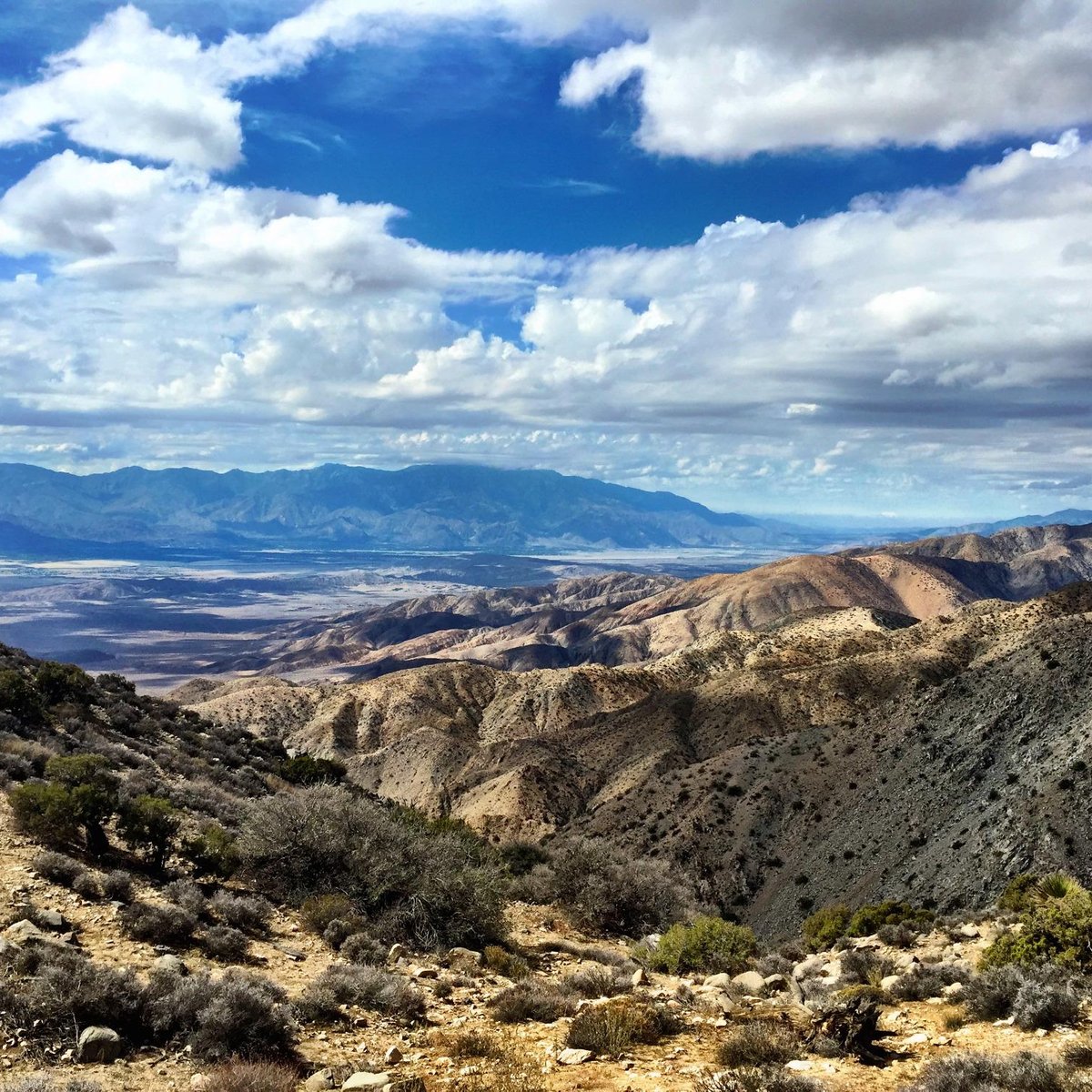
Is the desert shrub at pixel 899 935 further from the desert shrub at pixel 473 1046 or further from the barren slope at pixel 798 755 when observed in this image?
the desert shrub at pixel 473 1046

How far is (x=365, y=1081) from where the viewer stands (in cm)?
1088

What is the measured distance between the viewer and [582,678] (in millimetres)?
126875

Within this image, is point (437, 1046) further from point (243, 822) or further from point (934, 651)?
point (934, 651)

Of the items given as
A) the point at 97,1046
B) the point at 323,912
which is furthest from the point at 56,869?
the point at 97,1046

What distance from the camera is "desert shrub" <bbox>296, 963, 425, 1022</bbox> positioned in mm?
13430

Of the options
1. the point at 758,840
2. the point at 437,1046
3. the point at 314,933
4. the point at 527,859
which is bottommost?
the point at 758,840

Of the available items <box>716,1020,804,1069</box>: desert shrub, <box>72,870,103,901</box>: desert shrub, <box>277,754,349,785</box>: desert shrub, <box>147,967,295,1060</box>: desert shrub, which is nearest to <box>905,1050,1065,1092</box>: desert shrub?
<box>716,1020,804,1069</box>: desert shrub

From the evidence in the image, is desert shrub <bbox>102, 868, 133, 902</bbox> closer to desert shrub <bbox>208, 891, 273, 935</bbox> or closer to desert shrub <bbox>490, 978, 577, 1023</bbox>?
desert shrub <bbox>208, 891, 273, 935</bbox>

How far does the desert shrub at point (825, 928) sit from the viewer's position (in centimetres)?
2621

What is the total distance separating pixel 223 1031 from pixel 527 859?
2560 cm

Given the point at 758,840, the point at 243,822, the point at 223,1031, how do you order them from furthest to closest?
the point at 758,840 → the point at 243,822 → the point at 223,1031

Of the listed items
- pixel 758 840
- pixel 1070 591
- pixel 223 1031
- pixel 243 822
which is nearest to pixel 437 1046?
pixel 223 1031

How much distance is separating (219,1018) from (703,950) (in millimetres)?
14113

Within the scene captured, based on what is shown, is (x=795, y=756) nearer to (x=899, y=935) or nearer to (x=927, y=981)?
(x=899, y=935)
